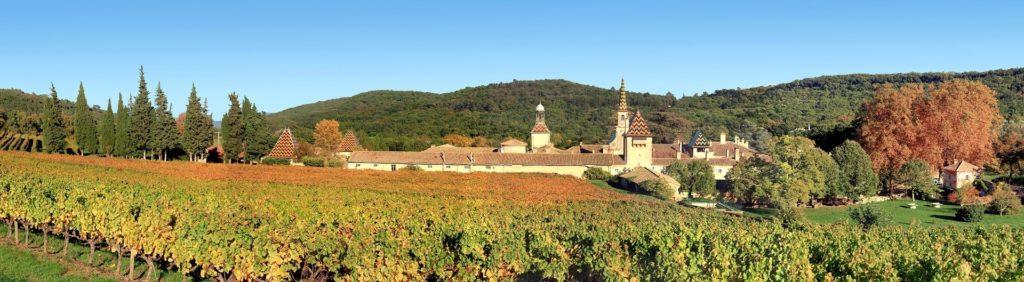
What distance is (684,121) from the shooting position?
120 m

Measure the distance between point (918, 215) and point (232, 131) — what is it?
5031 cm

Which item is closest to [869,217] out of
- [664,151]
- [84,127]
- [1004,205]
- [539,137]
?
[1004,205]

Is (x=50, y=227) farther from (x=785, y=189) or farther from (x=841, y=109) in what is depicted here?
(x=841, y=109)

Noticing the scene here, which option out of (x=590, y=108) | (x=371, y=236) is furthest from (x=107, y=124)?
(x=590, y=108)

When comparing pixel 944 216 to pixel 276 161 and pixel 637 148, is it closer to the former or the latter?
pixel 637 148

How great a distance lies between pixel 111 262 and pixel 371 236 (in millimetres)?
9922

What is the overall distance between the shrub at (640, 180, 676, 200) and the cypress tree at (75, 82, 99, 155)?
147 ft

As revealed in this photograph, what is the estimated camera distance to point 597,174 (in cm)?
5353

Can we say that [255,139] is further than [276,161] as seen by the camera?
No

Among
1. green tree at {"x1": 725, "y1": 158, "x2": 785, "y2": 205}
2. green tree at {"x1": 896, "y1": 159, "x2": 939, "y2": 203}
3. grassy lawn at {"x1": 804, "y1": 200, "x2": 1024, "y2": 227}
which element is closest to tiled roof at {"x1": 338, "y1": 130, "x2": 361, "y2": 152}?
green tree at {"x1": 725, "y1": 158, "x2": 785, "y2": 205}

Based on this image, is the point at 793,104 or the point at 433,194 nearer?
the point at 433,194

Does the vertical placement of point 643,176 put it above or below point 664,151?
below

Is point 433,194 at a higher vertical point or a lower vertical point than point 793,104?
lower

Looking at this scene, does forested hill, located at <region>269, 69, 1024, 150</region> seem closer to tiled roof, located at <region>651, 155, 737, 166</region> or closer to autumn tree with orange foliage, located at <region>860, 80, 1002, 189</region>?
autumn tree with orange foliage, located at <region>860, 80, 1002, 189</region>
